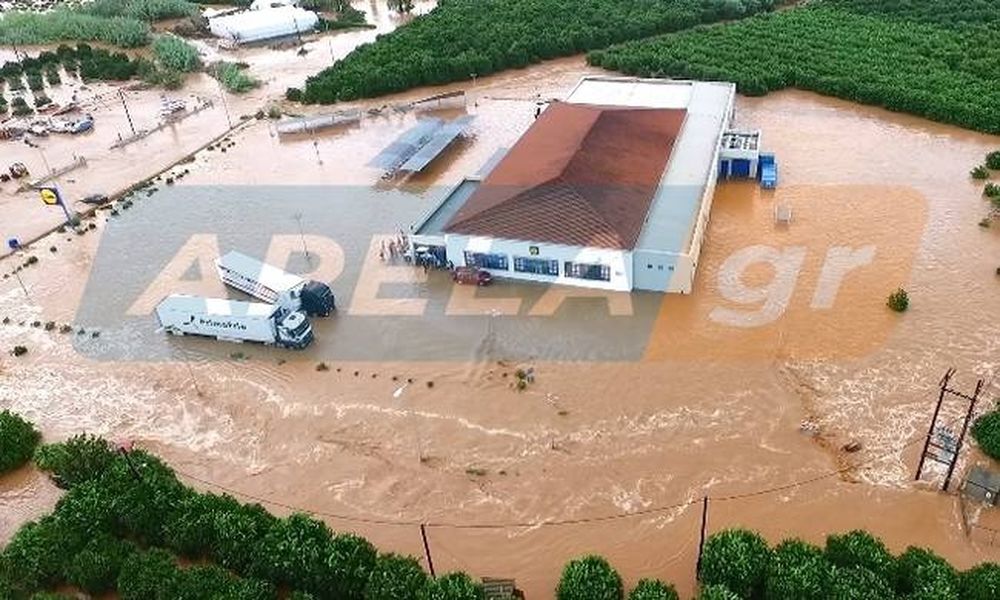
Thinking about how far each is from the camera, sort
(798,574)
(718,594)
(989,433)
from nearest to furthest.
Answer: (718,594) < (798,574) < (989,433)

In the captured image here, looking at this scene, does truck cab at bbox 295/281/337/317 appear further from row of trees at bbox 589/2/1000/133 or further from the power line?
row of trees at bbox 589/2/1000/133

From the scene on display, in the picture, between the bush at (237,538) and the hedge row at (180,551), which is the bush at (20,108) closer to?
the hedge row at (180,551)

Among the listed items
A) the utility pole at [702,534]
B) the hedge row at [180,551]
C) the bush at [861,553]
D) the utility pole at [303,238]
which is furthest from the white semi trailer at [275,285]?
the bush at [861,553]

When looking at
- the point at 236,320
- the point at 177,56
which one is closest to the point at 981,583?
the point at 236,320

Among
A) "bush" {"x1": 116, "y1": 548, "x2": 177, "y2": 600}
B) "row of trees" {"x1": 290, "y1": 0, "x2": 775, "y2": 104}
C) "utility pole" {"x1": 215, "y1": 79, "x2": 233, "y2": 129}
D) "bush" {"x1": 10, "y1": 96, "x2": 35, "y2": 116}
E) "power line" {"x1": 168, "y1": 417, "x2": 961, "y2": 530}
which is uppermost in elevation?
"row of trees" {"x1": 290, "y1": 0, "x2": 775, "y2": 104}

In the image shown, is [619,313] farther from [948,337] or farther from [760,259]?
[948,337]

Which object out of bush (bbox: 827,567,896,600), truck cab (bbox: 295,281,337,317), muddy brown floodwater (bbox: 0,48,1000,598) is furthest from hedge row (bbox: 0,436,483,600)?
truck cab (bbox: 295,281,337,317)

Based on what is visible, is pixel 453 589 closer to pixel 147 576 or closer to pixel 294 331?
pixel 147 576
